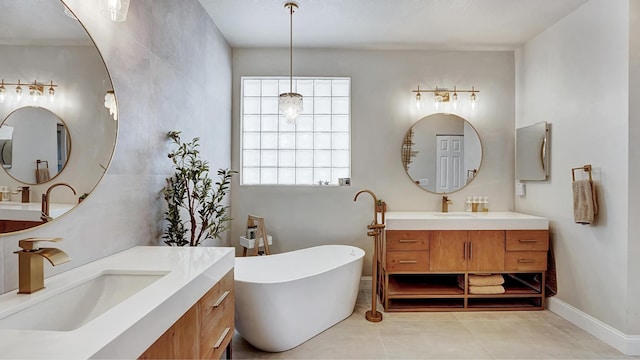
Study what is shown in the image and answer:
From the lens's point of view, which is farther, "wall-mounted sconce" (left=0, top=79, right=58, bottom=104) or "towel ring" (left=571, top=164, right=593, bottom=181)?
"towel ring" (left=571, top=164, right=593, bottom=181)

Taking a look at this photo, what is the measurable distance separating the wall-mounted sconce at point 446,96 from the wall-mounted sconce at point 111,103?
2.96 metres

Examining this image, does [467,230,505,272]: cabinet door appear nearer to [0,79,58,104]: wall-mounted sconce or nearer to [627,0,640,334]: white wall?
[627,0,640,334]: white wall

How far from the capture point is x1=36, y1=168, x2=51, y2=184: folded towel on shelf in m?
1.23

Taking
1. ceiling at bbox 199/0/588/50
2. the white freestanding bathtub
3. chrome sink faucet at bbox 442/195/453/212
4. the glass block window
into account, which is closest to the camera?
the white freestanding bathtub

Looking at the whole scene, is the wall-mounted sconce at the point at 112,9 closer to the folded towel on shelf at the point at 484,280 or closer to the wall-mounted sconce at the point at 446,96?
the wall-mounted sconce at the point at 446,96

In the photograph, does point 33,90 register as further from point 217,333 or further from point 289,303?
point 289,303

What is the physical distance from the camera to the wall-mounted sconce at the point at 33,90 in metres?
1.10

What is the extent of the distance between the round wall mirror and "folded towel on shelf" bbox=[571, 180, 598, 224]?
3.30 meters

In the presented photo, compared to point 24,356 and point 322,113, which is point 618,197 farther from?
point 24,356

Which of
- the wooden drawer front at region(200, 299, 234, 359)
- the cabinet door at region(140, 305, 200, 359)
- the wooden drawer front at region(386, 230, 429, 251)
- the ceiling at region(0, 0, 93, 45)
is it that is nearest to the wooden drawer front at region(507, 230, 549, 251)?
the wooden drawer front at region(386, 230, 429, 251)

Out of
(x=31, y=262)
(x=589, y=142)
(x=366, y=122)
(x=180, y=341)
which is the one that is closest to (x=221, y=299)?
(x=180, y=341)

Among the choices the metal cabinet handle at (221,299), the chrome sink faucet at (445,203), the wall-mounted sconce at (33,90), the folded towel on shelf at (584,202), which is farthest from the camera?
the chrome sink faucet at (445,203)

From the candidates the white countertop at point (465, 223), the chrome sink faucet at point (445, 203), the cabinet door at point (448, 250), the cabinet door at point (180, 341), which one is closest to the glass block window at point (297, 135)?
the white countertop at point (465, 223)

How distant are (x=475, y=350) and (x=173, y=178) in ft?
8.10
